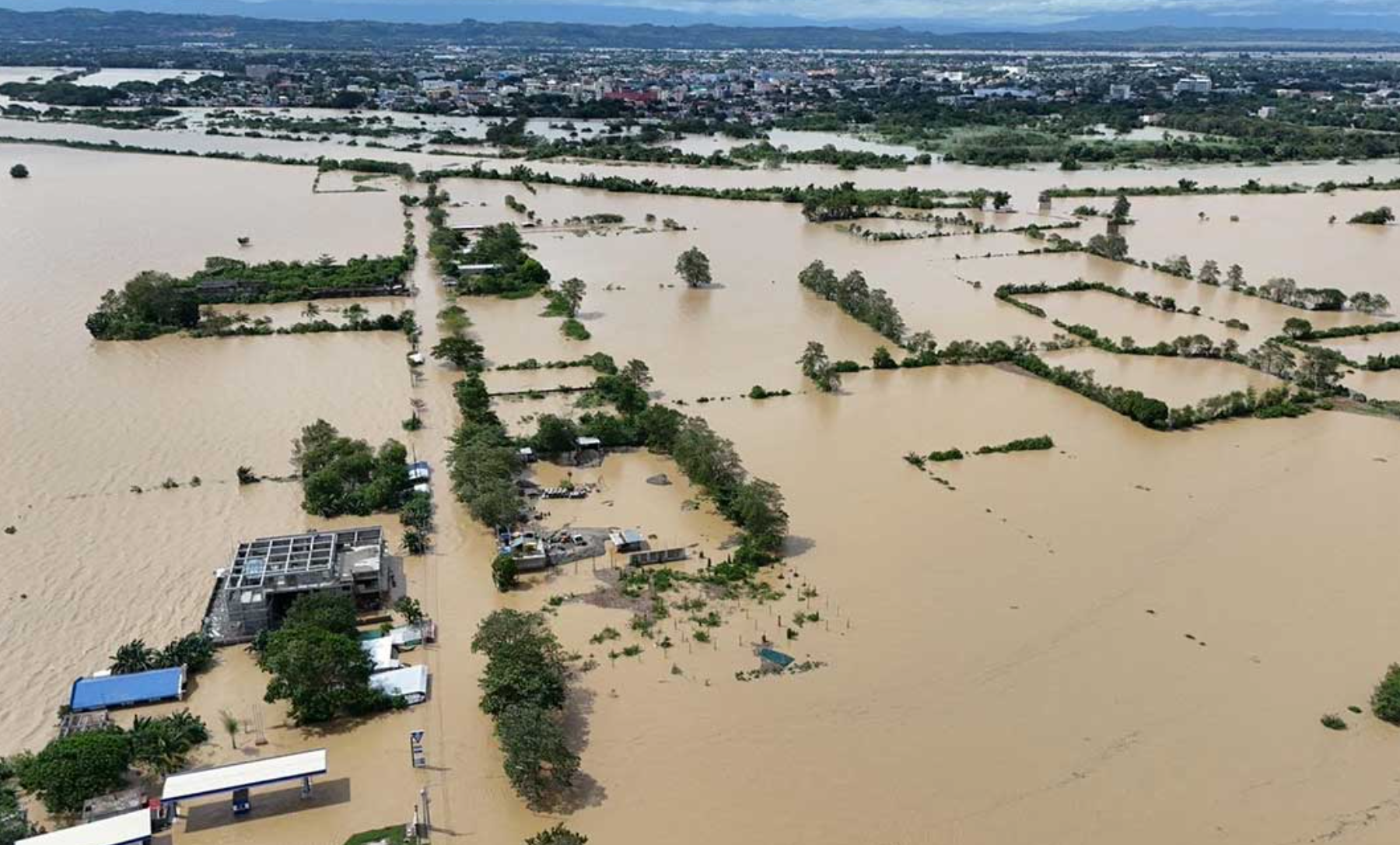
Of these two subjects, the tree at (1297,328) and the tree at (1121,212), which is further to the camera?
the tree at (1121,212)

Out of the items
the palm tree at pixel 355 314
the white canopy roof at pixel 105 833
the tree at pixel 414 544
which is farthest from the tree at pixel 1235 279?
the white canopy roof at pixel 105 833

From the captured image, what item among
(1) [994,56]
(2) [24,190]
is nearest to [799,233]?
(2) [24,190]

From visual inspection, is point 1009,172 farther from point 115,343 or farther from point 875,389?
point 115,343

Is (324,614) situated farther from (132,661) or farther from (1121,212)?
(1121,212)

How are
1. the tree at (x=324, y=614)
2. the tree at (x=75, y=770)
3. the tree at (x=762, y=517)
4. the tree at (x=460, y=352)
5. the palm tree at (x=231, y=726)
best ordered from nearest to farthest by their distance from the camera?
the tree at (x=75, y=770)
the palm tree at (x=231, y=726)
the tree at (x=324, y=614)
the tree at (x=762, y=517)
the tree at (x=460, y=352)

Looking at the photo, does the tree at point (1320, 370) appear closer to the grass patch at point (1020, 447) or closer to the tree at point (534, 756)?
the grass patch at point (1020, 447)

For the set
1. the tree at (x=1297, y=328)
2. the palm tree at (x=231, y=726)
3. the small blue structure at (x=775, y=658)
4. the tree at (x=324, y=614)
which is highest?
the tree at (x=1297, y=328)

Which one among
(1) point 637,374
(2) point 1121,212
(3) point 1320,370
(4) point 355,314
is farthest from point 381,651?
(2) point 1121,212
